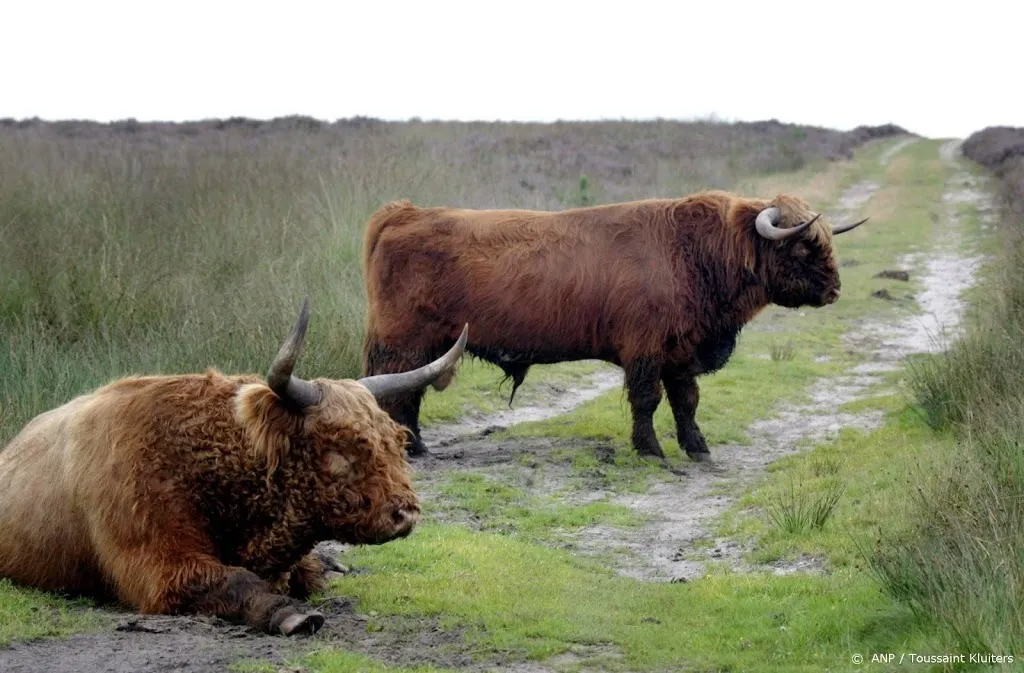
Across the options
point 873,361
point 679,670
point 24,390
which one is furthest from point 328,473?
point 873,361

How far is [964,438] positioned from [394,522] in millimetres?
3745

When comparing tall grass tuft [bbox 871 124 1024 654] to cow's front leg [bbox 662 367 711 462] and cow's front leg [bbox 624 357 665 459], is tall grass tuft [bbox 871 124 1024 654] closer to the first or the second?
cow's front leg [bbox 662 367 711 462]

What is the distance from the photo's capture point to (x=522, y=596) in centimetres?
512

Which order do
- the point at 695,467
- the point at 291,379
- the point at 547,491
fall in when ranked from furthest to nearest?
the point at 695,467 < the point at 547,491 < the point at 291,379

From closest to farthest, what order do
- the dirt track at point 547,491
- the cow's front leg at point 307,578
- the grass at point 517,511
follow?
the dirt track at point 547,491 < the cow's front leg at point 307,578 < the grass at point 517,511

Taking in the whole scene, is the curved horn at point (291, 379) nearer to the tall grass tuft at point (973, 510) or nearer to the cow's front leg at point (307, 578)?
the cow's front leg at point (307, 578)

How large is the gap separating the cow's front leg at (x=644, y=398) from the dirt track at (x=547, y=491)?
0.32m

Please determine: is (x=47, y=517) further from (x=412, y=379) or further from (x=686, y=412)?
(x=686, y=412)

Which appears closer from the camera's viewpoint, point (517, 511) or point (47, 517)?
point (47, 517)

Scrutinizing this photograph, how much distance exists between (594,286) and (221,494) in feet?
14.4

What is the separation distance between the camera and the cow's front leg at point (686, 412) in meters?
8.63

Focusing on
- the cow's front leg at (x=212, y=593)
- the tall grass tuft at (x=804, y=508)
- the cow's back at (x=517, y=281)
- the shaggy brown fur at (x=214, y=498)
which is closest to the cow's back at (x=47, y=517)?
the shaggy brown fur at (x=214, y=498)

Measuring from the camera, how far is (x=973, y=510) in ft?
15.9

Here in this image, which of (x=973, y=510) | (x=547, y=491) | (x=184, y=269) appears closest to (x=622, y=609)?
(x=973, y=510)
